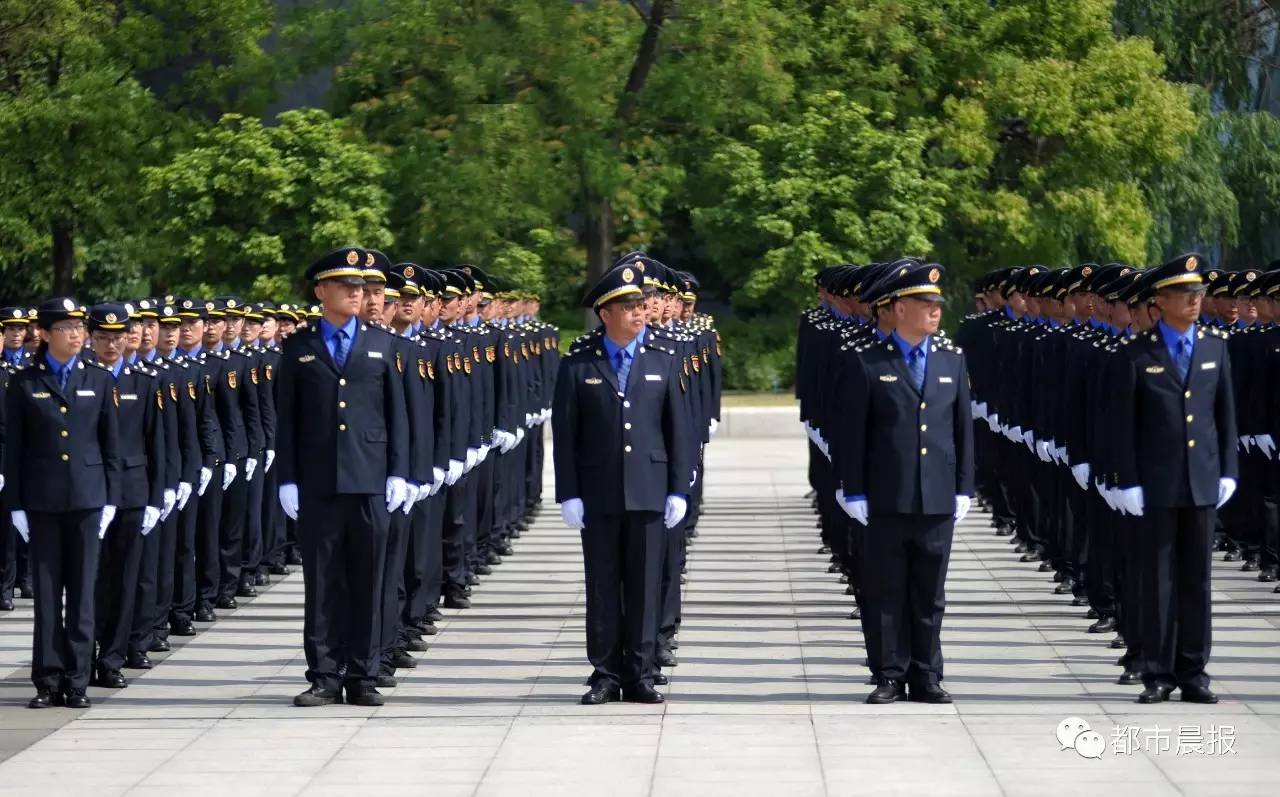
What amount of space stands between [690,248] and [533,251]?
426 centimetres

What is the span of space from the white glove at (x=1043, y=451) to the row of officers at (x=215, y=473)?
3.80 meters

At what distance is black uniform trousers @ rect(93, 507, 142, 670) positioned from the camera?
11.9 m

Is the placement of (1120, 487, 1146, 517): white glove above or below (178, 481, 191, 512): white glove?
above

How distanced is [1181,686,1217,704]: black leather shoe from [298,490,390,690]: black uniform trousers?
381 cm

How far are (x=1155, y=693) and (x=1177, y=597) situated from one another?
46 cm

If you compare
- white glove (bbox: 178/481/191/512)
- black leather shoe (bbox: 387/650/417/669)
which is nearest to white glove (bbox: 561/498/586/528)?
black leather shoe (bbox: 387/650/417/669)

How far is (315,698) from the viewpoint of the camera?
36.2 ft

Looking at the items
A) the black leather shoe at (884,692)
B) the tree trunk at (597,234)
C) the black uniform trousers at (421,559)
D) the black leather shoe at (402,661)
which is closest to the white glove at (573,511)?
the black leather shoe at (884,692)

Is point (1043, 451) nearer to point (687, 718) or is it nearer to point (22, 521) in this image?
point (687, 718)

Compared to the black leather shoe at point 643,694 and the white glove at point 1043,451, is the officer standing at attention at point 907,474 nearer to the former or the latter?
the black leather shoe at point 643,694

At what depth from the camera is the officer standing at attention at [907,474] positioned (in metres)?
10.8

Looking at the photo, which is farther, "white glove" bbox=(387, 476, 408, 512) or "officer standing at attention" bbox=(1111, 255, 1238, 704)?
"white glove" bbox=(387, 476, 408, 512)

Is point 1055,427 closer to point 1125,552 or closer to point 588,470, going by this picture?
point 1125,552

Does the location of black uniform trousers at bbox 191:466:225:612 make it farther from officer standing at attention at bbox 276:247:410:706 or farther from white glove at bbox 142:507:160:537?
officer standing at attention at bbox 276:247:410:706
